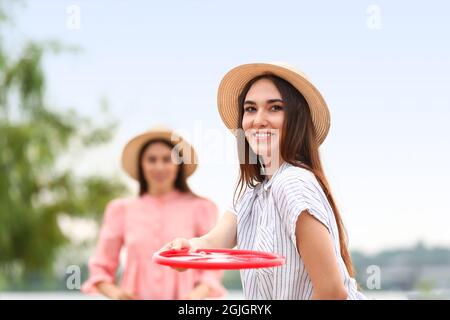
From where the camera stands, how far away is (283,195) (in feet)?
4.52

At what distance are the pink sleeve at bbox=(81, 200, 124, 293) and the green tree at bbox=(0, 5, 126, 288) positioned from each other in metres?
3.52

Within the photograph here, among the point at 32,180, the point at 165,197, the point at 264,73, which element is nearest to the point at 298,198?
the point at 264,73

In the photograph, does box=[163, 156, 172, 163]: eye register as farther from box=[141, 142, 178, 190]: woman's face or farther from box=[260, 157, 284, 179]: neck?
box=[260, 157, 284, 179]: neck

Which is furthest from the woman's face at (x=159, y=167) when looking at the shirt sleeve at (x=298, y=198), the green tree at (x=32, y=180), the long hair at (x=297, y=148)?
the green tree at (x=32, y=180)

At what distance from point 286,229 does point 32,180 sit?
5.23 meters

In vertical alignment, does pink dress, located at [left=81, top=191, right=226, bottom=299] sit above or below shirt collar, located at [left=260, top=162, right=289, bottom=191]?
below

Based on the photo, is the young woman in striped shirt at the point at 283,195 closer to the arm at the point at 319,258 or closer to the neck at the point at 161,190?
the arm at the point at 319,258

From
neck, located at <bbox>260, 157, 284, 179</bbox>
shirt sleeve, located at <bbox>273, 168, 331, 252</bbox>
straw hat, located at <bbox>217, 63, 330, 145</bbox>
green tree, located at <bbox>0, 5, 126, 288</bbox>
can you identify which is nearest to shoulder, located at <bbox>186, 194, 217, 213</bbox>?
straw hat, located at <bbox>217, 63, 330, 145</bbox>

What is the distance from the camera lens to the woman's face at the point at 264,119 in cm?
147

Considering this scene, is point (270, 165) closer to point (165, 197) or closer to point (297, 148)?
point (297, 148)

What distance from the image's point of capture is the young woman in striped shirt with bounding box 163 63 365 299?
4.34 feet
